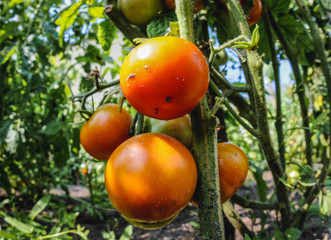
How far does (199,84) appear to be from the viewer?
368 mm

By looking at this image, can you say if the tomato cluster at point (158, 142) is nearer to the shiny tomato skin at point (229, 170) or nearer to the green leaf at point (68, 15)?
the shiny tomato skin at point (229, 170)

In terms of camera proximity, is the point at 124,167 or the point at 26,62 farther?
the point at 26,62

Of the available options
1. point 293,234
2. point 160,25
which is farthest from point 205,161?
point 293,234

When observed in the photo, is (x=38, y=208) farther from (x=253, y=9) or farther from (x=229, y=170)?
(x=253, y=9)

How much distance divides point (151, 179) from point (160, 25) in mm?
397

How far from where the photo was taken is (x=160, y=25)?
2.01ft

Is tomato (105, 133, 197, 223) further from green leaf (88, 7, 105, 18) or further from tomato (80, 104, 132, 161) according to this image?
green leaf (88, 7, 105, 18)

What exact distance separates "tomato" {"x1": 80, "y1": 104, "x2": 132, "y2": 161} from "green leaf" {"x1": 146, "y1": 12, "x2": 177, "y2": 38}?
0.20m

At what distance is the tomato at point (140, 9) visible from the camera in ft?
1.91

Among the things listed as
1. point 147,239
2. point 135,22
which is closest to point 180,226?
point 147,239

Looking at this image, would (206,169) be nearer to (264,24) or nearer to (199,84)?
(199,84)

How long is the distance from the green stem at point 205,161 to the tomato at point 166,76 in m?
0.04

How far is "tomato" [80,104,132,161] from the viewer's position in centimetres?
53

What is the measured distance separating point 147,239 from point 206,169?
1362 mm
